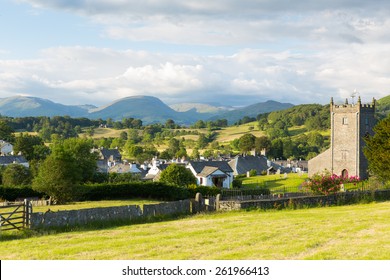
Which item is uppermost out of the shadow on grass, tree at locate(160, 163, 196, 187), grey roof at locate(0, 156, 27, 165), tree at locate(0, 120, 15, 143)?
tree at locate(0, 120, 15, 143)

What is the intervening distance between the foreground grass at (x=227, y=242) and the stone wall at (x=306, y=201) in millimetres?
7852

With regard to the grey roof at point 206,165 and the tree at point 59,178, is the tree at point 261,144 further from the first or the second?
the tree at point 59,178

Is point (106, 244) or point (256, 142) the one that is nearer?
point (106, 244)

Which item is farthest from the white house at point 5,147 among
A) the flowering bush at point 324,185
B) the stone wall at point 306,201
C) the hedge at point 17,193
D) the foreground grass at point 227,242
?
the foreground grass at point 227,242

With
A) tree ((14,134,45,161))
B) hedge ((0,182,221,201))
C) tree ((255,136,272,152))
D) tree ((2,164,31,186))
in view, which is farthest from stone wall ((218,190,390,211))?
tree ((255,136,272,152))

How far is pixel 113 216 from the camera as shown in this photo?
86.9ft

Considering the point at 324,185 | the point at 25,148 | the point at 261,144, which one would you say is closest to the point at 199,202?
the point at 324,185

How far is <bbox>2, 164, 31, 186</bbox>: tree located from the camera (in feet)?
233

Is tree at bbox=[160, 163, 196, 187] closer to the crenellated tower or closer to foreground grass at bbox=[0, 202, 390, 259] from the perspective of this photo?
the crenellated tower

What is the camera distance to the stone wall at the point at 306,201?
31250 millimetres

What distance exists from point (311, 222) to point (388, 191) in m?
21.6

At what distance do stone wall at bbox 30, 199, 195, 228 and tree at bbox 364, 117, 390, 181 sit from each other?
69.4ft

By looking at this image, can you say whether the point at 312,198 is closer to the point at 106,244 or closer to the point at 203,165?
the point at 106,244
